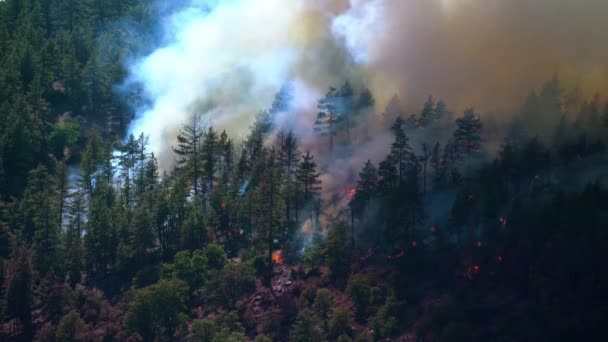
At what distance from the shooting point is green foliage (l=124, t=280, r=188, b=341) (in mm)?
114312

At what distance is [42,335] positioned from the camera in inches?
4592

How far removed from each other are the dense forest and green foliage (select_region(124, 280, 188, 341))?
212 millimetres

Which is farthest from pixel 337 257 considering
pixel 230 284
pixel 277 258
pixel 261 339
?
pixel 261 339

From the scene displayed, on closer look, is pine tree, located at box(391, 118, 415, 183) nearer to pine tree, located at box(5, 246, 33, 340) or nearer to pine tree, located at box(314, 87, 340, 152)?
pine tree, located at box(314, 87, 340, 152)

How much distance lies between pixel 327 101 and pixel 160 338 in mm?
66695

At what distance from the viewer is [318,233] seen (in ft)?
423

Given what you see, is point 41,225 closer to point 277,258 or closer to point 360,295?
point 277,258

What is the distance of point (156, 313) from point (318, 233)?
2539 centimetres

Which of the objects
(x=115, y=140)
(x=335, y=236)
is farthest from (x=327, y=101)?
(x=335, y=236)

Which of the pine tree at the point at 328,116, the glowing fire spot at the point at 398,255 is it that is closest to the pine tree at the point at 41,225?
the glowing fire spot at the point at 398,255

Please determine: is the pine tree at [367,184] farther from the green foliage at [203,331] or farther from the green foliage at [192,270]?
the green foliage at [203,331]

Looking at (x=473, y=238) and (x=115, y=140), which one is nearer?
(x=473, y=238)

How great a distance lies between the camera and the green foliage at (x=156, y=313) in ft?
375

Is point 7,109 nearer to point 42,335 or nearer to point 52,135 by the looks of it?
point 52,135
